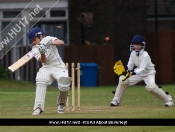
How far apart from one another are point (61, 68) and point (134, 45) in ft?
8.18

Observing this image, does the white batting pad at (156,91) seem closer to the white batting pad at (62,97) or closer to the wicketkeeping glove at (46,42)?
the white batting pad at (62,97)

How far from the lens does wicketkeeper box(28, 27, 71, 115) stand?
48.6ft

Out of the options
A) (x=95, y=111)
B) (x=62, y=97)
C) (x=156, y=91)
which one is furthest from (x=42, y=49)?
(x=156, y=91)

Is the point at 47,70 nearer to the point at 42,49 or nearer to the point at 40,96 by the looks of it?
the point at 40,96

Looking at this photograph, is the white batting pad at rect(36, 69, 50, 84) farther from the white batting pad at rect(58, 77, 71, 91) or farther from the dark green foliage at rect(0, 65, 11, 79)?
the dark green foliage at rect(0, 65, 11, 79)

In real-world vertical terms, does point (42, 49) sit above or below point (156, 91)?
above

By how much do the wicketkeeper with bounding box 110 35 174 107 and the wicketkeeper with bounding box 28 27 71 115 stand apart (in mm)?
2291

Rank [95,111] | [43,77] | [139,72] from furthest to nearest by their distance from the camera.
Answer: [139,72], [95,111], [43,77]

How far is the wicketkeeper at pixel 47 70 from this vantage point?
14.8 meters

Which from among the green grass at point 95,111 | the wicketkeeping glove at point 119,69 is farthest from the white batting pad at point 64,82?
the wicketkeeping glove at point 119,69

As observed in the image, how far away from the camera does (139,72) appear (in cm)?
1691

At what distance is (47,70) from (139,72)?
8.42ft

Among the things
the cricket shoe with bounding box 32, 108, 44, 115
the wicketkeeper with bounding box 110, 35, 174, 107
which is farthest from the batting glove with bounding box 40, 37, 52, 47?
the wicketkeeper with bounding box 110, 35, 174, 107

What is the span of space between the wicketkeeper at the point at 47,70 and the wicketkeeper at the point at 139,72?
2.29 metres
